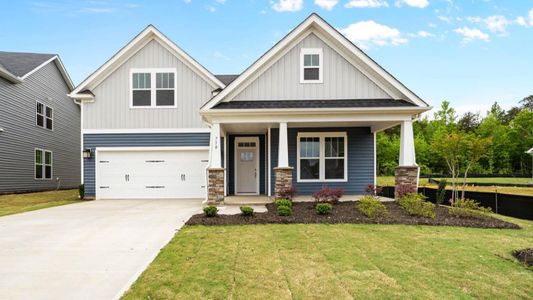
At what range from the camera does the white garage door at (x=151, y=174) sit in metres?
14.0

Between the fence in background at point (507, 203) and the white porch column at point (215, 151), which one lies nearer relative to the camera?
the fence in background at point (507, 203)

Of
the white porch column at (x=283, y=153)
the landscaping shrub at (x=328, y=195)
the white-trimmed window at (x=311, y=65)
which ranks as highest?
the white-trimmed window at (x=311, y=65)

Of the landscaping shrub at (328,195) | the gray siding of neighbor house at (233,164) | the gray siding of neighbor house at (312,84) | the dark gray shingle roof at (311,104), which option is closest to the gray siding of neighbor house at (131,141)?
the gray siding of neighbor house at (233,164)

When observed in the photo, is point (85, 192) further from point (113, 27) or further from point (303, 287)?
point (303, 287)

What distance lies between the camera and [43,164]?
60.2 feet

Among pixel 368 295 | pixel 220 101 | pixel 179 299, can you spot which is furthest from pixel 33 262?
pixel 220 101

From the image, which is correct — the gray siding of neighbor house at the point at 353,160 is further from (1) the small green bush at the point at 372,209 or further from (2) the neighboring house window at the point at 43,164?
(2) the neighboring house window at the point at 43,164

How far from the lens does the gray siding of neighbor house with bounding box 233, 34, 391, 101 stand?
Result: 11.5 metres

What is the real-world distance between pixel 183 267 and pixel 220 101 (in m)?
7.31

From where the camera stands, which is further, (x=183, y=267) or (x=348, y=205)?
(x=348, y=205)

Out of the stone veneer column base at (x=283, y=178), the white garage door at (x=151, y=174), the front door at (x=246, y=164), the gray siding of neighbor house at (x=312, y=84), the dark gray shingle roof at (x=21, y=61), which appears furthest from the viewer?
the dark gray shingle roof at (x=21, y=61)

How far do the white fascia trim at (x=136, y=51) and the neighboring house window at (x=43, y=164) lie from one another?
6988 millimetres

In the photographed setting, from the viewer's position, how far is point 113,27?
17156mm

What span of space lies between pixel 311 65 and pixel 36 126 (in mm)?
15760
